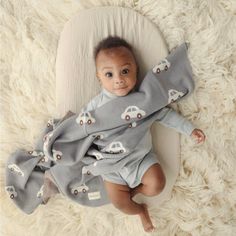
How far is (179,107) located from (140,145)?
17cm

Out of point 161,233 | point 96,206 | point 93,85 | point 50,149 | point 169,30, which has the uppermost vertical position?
point 169,30

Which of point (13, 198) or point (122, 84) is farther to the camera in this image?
point (13, 198)

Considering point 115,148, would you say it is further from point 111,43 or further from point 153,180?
point 111,43

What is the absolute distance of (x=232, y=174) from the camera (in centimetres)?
129

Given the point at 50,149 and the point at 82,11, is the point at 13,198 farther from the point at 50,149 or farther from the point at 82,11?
the point at 82,11

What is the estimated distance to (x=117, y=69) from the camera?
1.17m

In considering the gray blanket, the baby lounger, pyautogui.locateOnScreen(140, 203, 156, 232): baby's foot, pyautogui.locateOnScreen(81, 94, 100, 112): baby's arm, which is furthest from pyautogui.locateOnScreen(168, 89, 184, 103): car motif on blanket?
pyautogui.locateOnScreen(140, 203, 156, 232): baby's foot

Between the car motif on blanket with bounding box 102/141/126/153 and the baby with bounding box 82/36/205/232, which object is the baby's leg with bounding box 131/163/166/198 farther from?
the car motif on blanket with bounding box 102/141/126/153

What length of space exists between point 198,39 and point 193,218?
558mm

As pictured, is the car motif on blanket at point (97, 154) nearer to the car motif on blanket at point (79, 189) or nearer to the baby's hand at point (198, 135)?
the car motif on blanket at point (79, 189)

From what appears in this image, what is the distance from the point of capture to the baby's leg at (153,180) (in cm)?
124

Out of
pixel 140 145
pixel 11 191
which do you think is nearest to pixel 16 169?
pixel 11 191

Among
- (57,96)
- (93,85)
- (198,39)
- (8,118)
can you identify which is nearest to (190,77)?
(198,39)

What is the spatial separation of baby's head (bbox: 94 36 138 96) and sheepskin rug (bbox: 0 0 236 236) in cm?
16
